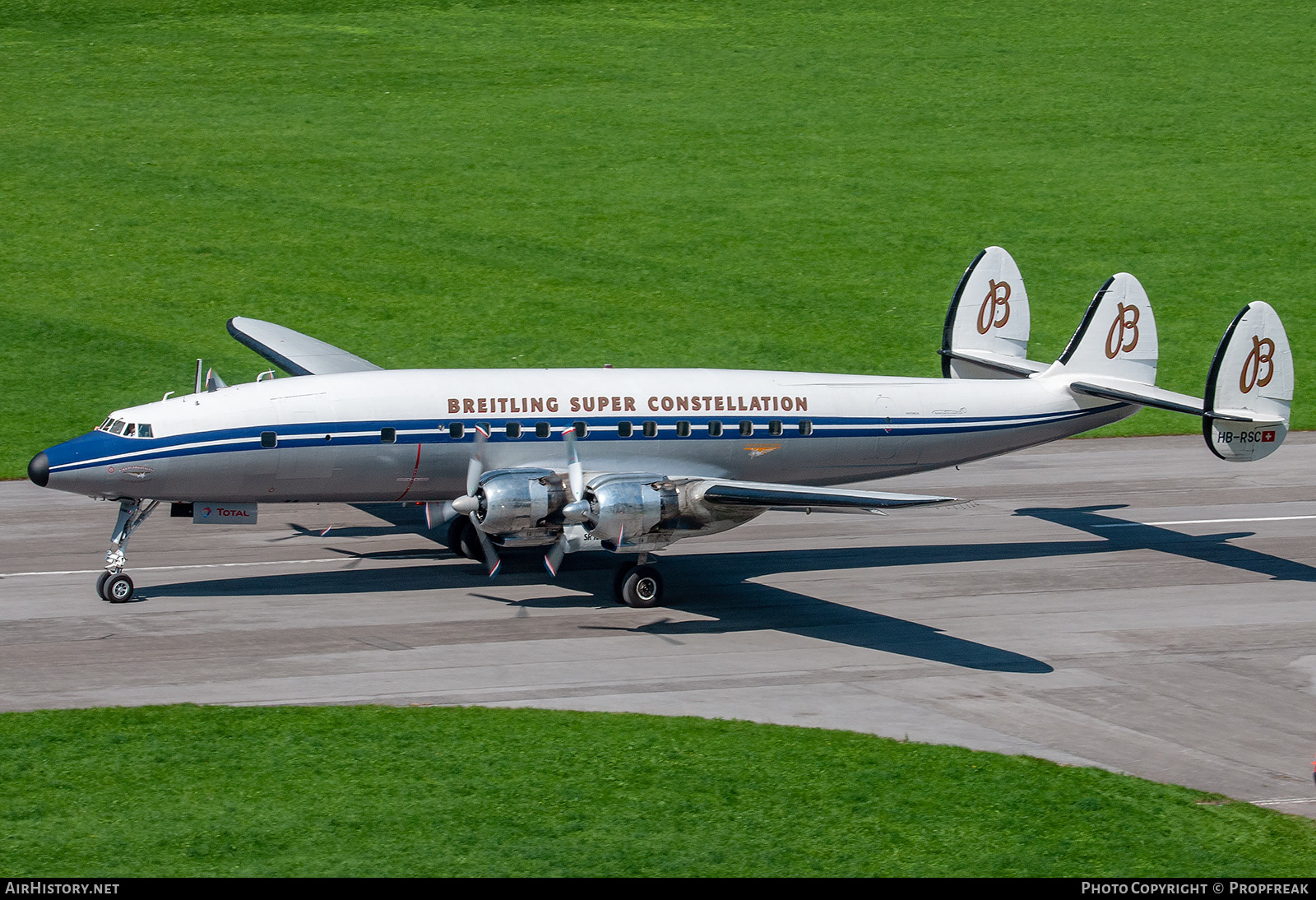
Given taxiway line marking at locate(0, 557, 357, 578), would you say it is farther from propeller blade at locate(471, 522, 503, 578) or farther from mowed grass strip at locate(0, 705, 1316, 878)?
mowed grass strip at locate(0, 705, 1316, 878)

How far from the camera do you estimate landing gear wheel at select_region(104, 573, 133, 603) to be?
87.8ft

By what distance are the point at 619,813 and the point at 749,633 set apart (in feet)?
27.4

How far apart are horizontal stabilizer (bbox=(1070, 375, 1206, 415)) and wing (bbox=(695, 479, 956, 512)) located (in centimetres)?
764

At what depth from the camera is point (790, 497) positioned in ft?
83.9

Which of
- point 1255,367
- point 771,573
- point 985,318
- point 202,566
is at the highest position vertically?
point 985,318

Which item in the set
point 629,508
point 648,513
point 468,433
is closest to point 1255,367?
point 648,513

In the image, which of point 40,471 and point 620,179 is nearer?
point 40,471

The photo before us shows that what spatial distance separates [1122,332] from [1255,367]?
124 inches

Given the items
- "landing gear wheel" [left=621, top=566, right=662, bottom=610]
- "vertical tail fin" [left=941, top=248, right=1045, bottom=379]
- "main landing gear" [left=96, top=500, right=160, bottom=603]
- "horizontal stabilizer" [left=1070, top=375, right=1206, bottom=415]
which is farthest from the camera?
"vertical tail fin" [left=941, top=248, right=1045, bottom=379]

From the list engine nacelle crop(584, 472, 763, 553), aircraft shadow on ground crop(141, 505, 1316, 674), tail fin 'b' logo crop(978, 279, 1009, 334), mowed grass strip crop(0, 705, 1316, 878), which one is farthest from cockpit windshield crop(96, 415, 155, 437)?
tail fin 'b' logo crop(978, 279, 1009, 334)

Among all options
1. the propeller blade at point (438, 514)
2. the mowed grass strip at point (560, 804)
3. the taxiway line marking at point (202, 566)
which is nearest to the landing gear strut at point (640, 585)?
the propeller blade at point (438, 514)

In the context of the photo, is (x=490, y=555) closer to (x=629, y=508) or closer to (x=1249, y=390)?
(x=629, y=508)

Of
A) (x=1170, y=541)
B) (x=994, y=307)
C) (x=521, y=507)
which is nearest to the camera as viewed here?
(x=521, y=507)

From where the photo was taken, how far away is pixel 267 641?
24734 mm
